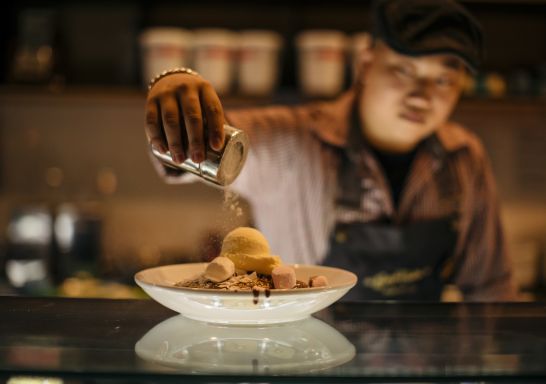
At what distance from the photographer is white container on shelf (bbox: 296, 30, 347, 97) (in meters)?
2.56

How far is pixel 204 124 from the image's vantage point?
0.98 metres

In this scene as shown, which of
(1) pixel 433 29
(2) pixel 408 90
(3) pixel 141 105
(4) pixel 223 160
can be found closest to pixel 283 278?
(4) pixel 223 160

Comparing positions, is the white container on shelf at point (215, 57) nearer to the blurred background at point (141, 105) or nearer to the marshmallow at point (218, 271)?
the blurred background at point (141, 105)

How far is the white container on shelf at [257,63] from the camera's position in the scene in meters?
2.58

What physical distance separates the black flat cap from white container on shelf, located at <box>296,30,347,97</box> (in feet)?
2.77

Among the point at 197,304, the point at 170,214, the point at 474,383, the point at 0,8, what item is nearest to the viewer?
the point at 474,383

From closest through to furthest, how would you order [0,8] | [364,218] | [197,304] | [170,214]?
1. [197,304]
2. [364,218]
3. [0,8]
4. [170,214]

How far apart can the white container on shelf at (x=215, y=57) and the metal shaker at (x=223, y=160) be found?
157 cm

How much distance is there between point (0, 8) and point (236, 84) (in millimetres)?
1023

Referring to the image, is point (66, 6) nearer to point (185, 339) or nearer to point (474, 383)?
point (185, 339)

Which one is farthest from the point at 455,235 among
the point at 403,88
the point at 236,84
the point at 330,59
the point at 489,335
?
the point at 489,335

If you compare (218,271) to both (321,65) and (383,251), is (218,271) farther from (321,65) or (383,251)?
(321,65)

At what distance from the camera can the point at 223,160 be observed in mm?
957

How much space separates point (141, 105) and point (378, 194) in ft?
4.04
